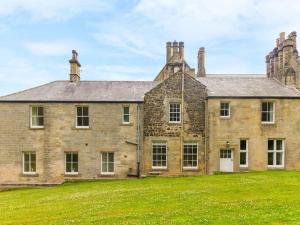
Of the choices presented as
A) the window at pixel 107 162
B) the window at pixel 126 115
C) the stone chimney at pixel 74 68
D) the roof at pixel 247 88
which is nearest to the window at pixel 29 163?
the window at pixel 107 162

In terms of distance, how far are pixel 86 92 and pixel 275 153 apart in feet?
60.6

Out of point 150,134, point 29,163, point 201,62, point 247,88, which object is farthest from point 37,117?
point 201,62

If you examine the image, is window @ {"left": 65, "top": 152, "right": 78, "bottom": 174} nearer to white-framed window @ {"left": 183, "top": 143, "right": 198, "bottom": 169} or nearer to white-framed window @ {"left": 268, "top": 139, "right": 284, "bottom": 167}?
white-framed window @ {"left": 183, "top": 143, "right": 198, "bottom": 169}

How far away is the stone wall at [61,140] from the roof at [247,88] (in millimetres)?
8199

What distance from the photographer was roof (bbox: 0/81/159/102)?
30.0 m

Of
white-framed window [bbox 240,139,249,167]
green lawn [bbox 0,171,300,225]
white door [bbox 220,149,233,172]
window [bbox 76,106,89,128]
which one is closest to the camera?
green lawn [bbox 0,171,300,225]

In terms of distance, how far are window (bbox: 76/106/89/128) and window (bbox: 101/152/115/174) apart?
3191 millimetres

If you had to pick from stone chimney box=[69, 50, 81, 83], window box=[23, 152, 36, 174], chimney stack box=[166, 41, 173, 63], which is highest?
chimney stack box=[166, 41, 173, 63]

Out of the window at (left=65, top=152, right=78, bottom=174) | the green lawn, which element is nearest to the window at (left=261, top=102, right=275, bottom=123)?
the green lawn

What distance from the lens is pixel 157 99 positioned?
97.9 ft

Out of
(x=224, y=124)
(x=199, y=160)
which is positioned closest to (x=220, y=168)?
(x=199, y=160)

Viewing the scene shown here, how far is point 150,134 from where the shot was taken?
29781 millimetres

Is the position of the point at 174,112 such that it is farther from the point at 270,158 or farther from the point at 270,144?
the point at 270,158

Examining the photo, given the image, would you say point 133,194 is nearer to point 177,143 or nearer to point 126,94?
point 177,143
